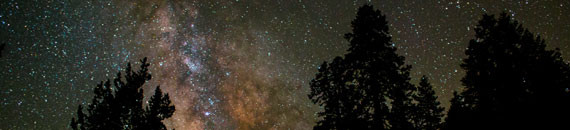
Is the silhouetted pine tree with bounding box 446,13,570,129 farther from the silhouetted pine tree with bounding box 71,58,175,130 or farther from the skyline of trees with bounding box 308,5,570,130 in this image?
the silhouetted pine tree with bounding box 71,58,175,130

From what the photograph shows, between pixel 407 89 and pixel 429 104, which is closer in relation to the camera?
pixel 407 89

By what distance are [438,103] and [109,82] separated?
16.8 m

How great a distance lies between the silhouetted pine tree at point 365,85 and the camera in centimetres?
885

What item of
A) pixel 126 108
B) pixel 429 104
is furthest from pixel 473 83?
pixel 126 108

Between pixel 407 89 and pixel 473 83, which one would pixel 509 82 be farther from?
pixel 407 89

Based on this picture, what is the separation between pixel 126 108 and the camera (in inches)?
421

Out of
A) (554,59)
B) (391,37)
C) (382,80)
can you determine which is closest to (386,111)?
(382,80)

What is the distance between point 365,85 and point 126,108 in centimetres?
870

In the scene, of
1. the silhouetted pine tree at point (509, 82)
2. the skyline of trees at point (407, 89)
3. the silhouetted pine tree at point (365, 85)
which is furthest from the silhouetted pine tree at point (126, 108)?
the silhouetted pine tree at point (509, 82)

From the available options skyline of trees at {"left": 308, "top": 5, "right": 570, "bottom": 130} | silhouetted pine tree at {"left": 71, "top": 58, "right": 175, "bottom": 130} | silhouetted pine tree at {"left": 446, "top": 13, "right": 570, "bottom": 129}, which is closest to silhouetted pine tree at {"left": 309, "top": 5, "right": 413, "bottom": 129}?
skyline of trees at {"left": 308, "top": 5, "right": 570, "bottom": 130}

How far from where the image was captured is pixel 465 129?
912cm

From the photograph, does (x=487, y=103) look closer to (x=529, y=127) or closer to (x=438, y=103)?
(x=529, y=127)

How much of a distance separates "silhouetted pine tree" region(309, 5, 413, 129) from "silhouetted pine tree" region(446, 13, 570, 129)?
214 cm

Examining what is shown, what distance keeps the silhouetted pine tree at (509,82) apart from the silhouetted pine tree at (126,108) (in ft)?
34.9
